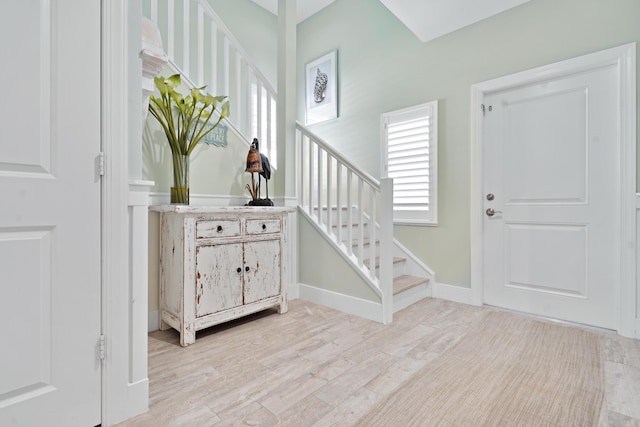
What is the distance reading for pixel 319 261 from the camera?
2.77m

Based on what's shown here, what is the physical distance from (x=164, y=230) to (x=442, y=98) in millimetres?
2705

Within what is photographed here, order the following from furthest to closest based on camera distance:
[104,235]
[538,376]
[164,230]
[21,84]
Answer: [164,230] < [538,376] < [104,235] < [21,84]

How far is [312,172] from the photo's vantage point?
2908mm

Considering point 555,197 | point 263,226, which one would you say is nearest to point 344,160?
point 263,226

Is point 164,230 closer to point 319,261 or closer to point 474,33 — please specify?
Answer: point 319,261

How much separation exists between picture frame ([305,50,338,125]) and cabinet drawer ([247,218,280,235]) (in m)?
2.08

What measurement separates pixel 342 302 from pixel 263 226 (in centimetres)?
93

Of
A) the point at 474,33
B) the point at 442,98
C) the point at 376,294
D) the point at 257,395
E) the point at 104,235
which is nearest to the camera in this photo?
the point at 104,235

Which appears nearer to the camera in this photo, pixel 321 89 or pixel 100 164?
pixel 100 164

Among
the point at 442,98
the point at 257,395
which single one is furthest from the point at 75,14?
the point at 442,98

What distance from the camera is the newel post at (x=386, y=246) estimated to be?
2.28 m

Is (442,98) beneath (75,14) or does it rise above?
above

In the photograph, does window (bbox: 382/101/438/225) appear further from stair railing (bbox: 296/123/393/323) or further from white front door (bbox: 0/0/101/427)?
white front door (bbox: 0/0/101/427)

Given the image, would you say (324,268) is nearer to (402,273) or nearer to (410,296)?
(410,296)
